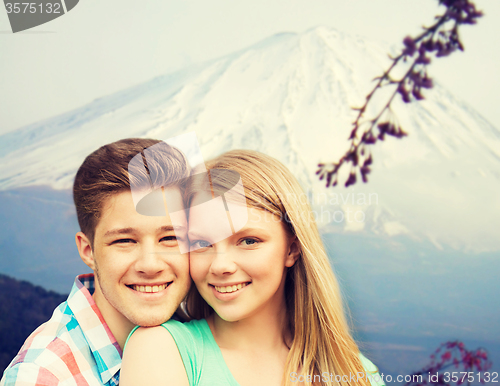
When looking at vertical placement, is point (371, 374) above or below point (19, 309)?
below

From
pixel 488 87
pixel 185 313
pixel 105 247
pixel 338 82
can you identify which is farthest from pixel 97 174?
Answer: pixel 488 87

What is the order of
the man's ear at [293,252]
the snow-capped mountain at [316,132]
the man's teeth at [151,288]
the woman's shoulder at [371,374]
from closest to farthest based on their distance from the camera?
the man's teeth at [151,288]
the man's ear at [293,252]
the woman's shoulder at [371,374]
the snow-capped mountain at [316,132]

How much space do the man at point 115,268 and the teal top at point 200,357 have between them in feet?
0.31

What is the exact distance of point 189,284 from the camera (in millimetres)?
1543

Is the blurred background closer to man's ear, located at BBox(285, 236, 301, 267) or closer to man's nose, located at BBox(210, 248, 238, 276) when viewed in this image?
man's ear, located at BBox(285, 236, 301, 267)

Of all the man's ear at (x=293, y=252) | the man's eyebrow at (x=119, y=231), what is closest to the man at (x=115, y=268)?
the man's eyebrow at (x=119, y=231)

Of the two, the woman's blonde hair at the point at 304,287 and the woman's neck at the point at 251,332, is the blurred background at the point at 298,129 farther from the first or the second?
the woman's neck at the point at 251,332

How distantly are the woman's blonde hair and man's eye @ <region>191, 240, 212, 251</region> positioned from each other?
197 millimetres

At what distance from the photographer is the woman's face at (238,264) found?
1.42m

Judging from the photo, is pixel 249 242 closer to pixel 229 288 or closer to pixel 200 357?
pixel 229 288

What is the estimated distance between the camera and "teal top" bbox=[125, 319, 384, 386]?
4.53 feet

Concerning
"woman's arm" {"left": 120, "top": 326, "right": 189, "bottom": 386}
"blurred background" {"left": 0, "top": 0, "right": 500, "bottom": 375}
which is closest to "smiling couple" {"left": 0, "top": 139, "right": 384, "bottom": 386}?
"woman's arm" {"left": 120, "top": 326, "right": 189, "bottom": 386}

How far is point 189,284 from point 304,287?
53 centimetres

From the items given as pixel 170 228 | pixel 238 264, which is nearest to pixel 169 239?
pixel 170 228
